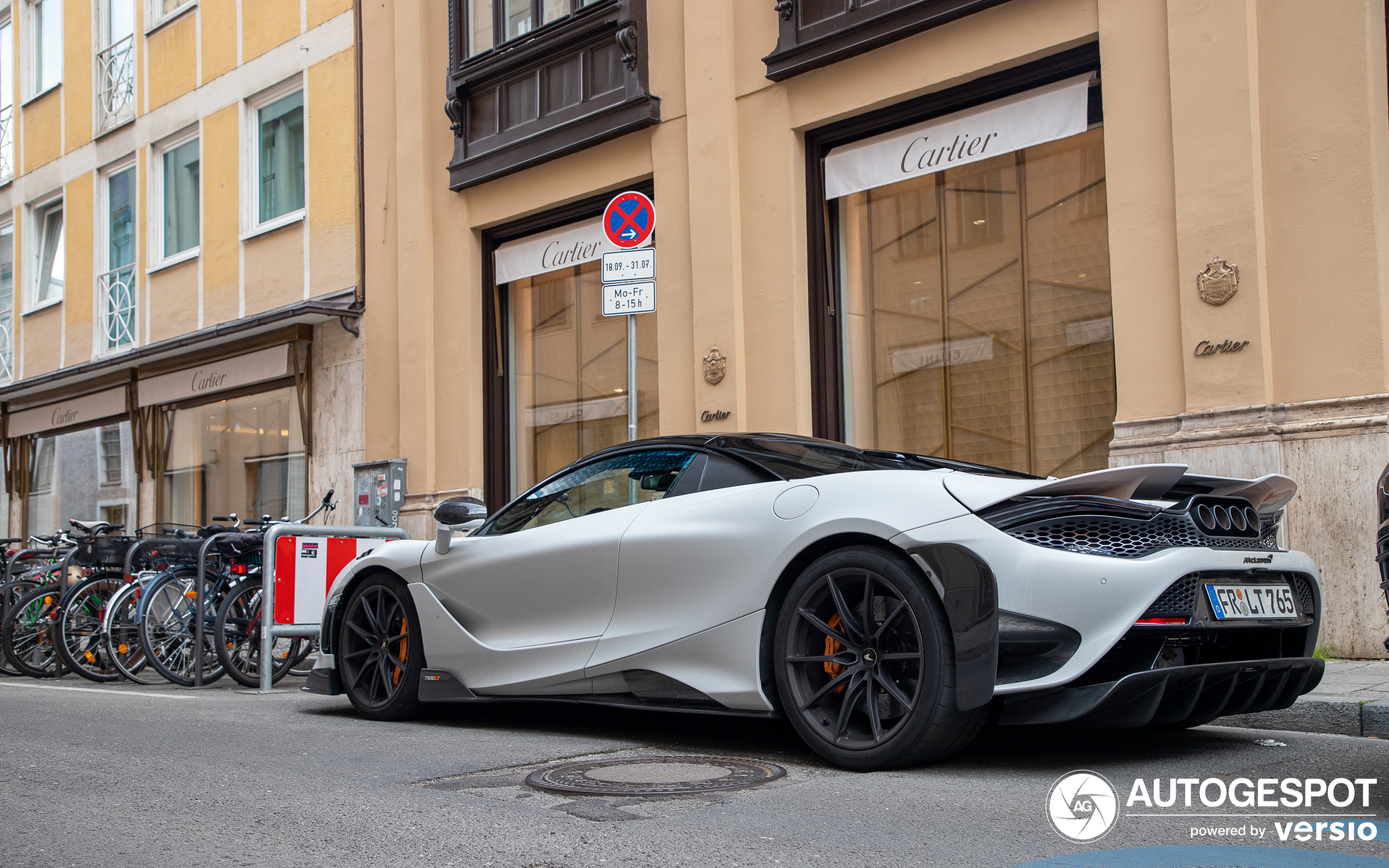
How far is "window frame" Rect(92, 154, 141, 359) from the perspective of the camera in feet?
60.6

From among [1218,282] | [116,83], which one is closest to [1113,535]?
[1218,282]

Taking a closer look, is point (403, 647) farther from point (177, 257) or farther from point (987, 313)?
point (177, 257)

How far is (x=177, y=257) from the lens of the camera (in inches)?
699

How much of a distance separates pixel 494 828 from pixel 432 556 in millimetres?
2768

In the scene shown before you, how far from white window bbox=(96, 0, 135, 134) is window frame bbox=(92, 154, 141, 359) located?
0.64 meters

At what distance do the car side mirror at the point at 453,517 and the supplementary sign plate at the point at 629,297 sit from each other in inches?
102

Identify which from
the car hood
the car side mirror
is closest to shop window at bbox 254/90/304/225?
the car side mirror

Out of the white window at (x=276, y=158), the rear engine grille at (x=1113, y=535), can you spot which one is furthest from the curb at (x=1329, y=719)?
the white window at (x=276, y=158)

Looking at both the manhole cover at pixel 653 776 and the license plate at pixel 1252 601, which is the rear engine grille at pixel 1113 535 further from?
the manhole cover at pixel 653 776

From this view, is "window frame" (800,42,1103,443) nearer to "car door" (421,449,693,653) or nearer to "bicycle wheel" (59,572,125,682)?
"car door" (421,449,693,653)

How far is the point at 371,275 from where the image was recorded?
48.1 ft

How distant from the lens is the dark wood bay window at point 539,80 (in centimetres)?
1198

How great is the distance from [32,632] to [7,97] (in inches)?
592

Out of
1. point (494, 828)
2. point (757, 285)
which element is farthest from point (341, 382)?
point (494, 828)
